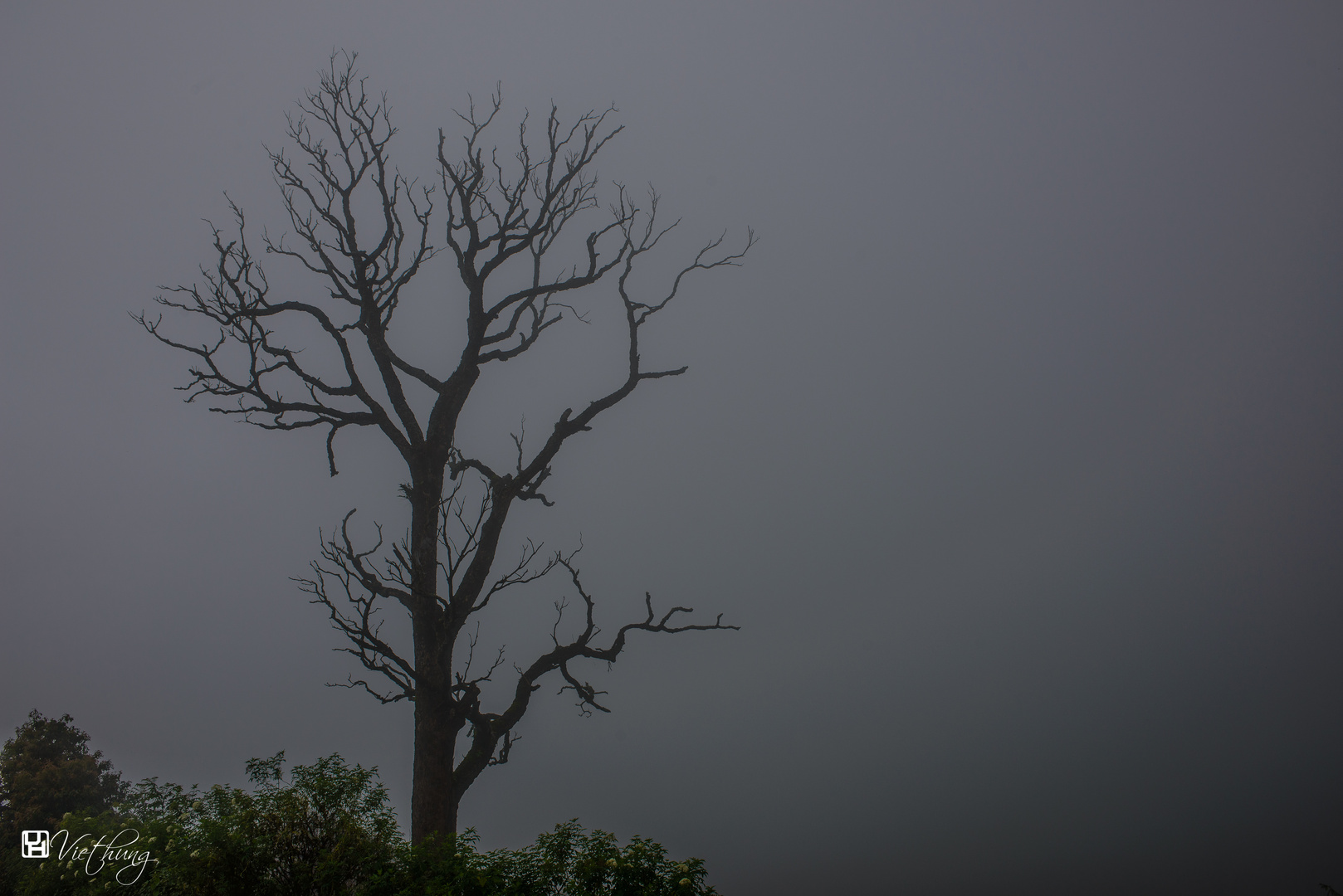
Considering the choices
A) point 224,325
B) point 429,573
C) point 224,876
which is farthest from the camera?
point 224,325

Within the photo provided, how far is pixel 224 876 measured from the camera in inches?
195

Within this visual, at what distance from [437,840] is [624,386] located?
493 centimetres

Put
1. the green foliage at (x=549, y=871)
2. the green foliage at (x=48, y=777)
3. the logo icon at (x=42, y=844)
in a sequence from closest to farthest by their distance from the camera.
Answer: the green foliage at (x=549, y=871) < the logo icon at (x=42, y=844) < the green foliage at (x=48, y=777)

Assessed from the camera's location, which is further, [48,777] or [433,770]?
[48,777]

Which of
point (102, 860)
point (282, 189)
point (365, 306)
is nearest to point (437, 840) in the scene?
point (102, 860)

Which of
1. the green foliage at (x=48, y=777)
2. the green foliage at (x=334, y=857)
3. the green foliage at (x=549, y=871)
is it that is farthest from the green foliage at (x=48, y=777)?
the green foliage at (x=549, y=871)

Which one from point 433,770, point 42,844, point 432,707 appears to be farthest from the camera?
point 42,844

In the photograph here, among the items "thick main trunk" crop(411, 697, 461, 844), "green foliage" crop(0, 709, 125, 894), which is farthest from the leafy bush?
"green foliage" crop(0, 709, 125, 894)

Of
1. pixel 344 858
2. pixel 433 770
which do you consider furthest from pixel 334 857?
pixel 433 770

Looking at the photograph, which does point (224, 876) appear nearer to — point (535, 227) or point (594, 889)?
point (594, 889)

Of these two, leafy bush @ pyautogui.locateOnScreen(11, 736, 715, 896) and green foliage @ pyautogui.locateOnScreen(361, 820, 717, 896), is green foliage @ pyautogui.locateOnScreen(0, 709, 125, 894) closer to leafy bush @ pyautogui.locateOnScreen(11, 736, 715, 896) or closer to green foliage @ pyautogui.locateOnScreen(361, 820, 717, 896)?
leafy bush @ pyautogui.locateOnScreen(11, 736, 715, 896)

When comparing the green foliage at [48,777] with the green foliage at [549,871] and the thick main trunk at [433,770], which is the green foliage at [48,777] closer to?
the thick main trunk at [433,770]

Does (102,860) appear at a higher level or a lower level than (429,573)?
lower

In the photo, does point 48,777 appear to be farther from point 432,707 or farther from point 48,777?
point 432,707
